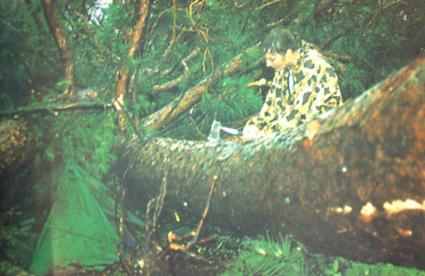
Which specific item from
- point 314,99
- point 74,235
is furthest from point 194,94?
point 74,235

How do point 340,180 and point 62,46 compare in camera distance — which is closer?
point 340,180

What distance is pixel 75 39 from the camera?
1.25m

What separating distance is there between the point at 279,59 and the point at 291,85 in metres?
0.07

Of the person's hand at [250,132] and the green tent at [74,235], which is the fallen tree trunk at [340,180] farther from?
the green tent at [74,235]

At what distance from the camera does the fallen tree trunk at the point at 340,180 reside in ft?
2.08

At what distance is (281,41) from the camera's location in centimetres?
111

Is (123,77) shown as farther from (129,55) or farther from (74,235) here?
(74,235)

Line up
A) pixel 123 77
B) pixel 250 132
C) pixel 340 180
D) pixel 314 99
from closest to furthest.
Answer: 1. pixel 340 180
2. pixel 314 99
3. pixel 250 132
4. pixel 123 77

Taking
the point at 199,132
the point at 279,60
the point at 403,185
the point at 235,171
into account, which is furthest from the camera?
the point at 199,132

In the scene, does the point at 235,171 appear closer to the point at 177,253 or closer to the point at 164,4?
the point at 177,253

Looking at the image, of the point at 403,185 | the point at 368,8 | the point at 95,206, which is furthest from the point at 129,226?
the point at 368,8

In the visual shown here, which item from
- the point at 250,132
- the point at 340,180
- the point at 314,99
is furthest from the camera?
the point at 250,132

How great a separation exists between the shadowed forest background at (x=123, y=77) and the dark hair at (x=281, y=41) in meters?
0.04

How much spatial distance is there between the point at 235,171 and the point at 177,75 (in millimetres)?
423
